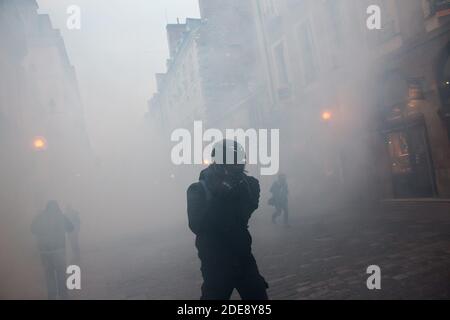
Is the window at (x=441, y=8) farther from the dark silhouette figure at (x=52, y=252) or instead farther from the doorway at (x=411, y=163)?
the dark silhouette figure at (x=52, y=252)

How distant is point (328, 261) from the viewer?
19.8ft

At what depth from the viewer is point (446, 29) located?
31.7 feet

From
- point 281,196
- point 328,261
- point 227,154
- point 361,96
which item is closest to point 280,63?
point 361,96

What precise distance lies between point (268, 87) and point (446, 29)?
10.8m

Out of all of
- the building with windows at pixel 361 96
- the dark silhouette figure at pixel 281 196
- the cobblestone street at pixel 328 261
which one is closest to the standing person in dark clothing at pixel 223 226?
the cobblestone street at pixel 328 261

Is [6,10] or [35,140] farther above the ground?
[6,10]

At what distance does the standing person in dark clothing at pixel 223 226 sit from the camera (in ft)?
8.25

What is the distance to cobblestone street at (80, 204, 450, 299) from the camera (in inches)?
182

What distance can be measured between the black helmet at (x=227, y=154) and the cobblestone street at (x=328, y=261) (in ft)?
8.74

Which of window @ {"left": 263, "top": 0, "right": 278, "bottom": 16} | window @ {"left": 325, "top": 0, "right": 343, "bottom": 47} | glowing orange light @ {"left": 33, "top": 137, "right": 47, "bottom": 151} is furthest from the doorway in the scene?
glowing orange light @ {"left": 33, "top": 137, "right": 47, "bottom": 151}

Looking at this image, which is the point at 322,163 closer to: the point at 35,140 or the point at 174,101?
the point at 35,140

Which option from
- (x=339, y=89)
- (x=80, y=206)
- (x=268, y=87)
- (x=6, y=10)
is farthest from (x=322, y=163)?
(x=80, y=206)

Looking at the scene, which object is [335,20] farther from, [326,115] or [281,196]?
[281,196]

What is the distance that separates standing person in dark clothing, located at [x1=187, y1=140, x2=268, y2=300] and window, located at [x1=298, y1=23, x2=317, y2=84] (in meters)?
14.4
